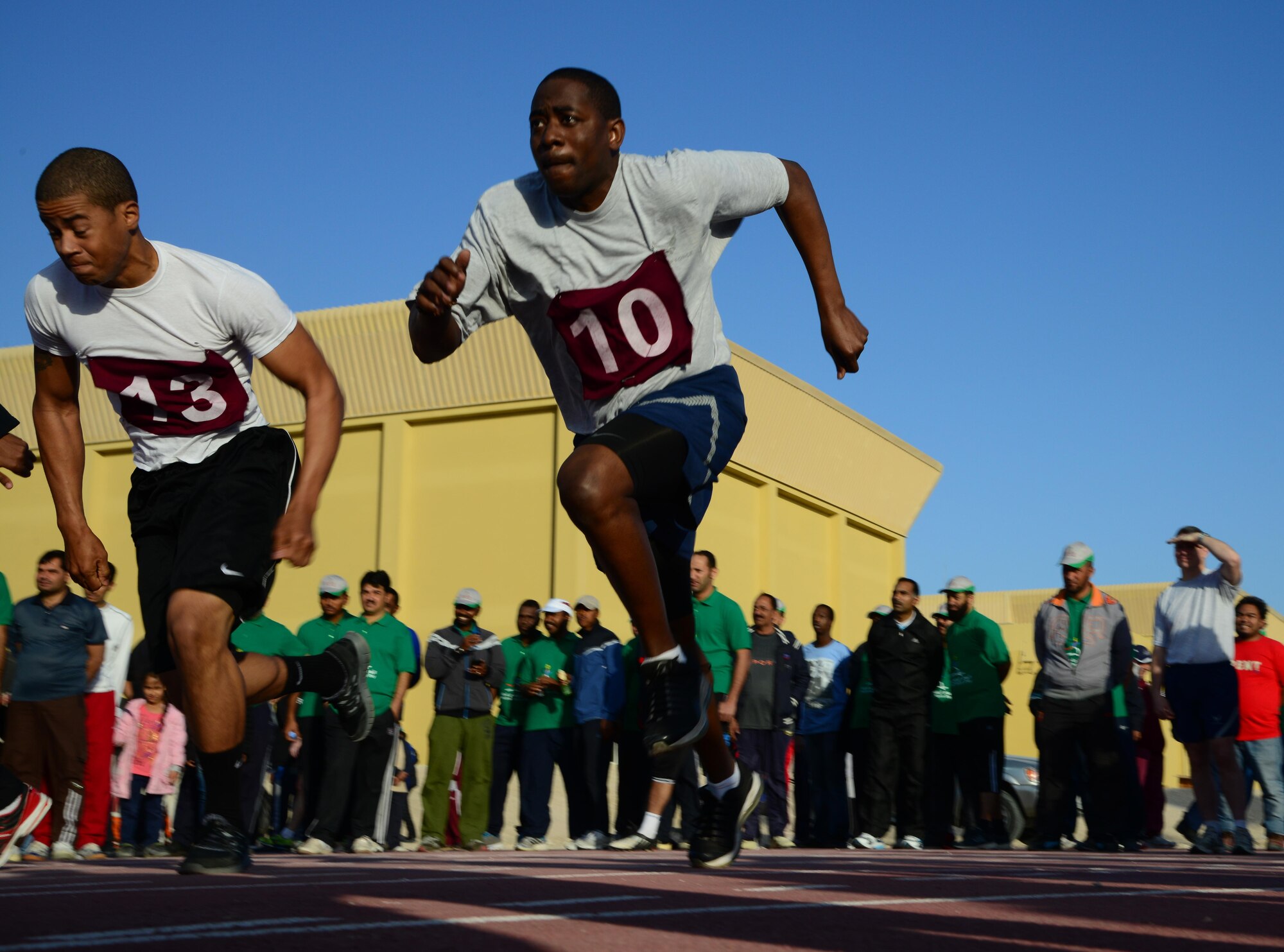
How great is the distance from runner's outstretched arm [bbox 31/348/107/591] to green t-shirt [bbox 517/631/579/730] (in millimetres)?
6863

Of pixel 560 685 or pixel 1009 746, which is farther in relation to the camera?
pixel 1009 746

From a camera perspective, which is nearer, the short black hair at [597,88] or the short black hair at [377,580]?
the short black hair at [597,88]

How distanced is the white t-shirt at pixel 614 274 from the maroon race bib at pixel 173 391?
0.91 m

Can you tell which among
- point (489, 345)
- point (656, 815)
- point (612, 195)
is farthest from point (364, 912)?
point (489, 345)

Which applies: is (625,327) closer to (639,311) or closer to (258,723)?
(639,311)

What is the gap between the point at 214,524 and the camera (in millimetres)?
4660

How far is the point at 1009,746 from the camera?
4231 cm

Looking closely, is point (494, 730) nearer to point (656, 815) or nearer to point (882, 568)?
point (656, 815)

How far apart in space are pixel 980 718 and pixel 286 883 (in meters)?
8.78

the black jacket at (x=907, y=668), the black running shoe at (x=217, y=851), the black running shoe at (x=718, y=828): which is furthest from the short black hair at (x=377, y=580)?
the black running shoe at (x=217, y=851)

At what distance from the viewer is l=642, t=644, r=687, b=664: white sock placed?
14.3 ft

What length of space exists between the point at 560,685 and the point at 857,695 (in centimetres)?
250

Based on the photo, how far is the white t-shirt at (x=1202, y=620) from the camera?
10328 mm

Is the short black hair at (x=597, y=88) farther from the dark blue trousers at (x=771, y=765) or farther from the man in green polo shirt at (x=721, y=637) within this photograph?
the dark blue trousers at (x=771, y=765)
